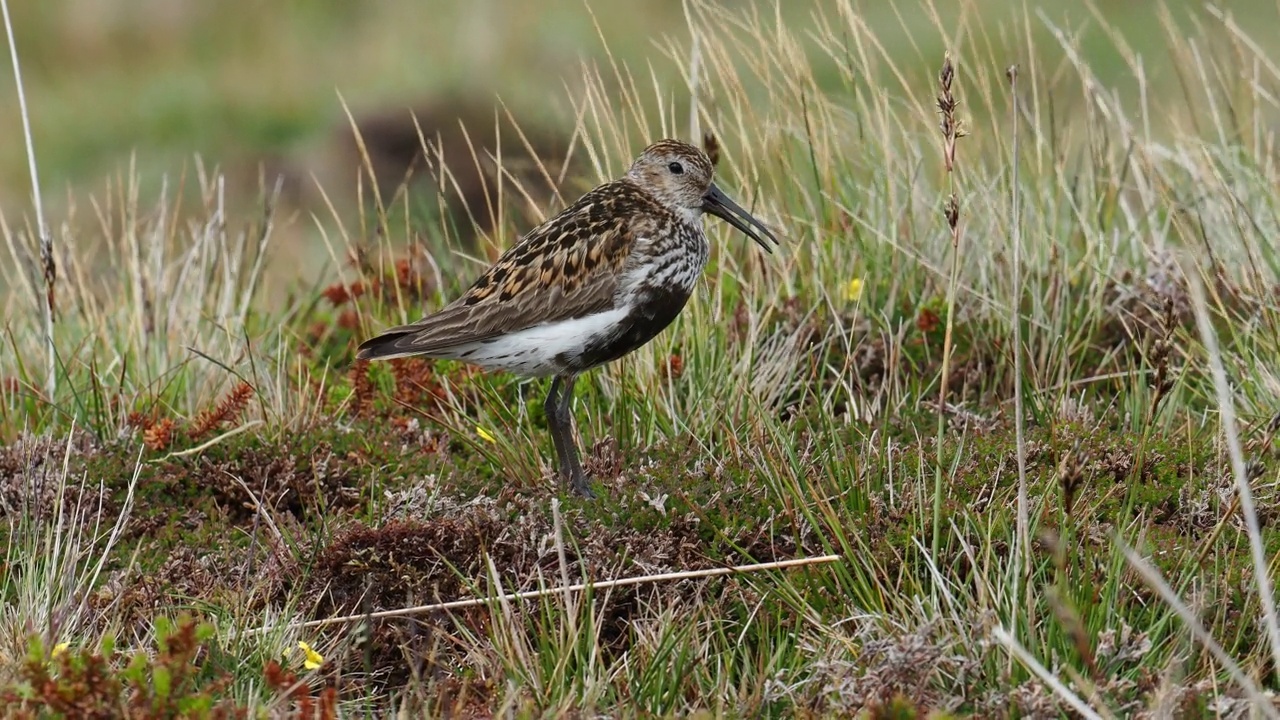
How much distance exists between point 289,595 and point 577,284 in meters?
1.41

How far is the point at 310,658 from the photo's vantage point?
4406 mm

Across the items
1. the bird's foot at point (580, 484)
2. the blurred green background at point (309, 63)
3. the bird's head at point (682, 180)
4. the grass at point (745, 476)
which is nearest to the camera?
the grass at point (745, 476)

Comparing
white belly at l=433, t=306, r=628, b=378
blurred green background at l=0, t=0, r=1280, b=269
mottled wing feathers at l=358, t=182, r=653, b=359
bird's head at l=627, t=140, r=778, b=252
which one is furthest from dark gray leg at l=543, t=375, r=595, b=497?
blurred green background at l=0, t=0, r=1280, b=269

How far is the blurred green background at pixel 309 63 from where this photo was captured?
14.6 metres

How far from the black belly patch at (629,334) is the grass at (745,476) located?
380 millimetres

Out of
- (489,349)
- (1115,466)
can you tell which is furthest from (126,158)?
(1115,466)

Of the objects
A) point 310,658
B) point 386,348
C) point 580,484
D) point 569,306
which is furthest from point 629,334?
point 310,658

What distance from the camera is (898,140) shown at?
768cm

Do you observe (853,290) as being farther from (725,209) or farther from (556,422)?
(556,422)

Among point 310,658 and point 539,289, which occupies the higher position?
point 539,289

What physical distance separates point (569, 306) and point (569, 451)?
484 mm

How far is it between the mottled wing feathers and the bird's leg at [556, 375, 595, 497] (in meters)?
0.28

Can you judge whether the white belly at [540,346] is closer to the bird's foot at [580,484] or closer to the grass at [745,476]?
the grass at [745,476]

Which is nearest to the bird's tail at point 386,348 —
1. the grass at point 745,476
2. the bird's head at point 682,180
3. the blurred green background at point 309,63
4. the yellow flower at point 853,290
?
the grass at point 745,476
